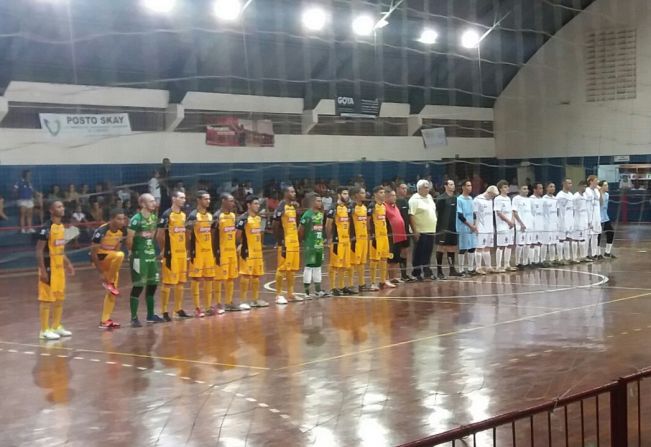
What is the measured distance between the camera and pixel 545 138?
1822cm

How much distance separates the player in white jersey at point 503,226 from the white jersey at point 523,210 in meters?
0.31

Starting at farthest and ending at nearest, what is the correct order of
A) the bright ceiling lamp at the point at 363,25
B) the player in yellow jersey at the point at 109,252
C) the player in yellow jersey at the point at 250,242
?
the bright ceiling lamp at the point at 363,25, the player in yellow jersey at the point at 250,242, the player in yellow jersey at the point at 109,252

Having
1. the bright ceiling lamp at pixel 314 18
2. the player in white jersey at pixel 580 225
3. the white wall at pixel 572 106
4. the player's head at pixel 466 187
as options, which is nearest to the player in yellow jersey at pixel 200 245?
the bright ceiling lamp at pixel 314 18

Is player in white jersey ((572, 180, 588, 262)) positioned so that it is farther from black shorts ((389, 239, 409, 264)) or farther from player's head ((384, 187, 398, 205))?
player's head ((384, 187, 398, 205))

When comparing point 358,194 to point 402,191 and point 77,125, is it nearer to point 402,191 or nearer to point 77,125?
point 402,191

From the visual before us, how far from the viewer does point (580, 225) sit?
16.7 meters

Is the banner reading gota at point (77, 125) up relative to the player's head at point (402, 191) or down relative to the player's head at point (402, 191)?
up

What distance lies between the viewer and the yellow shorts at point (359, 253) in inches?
509

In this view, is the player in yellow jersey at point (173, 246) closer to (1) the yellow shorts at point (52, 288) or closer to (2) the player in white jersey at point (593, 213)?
(1) the yellow shorts at point (52, 288)

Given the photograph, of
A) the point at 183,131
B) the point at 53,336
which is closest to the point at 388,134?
the point at 183,131

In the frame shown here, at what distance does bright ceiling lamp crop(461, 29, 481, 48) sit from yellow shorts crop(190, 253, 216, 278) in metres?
5.22

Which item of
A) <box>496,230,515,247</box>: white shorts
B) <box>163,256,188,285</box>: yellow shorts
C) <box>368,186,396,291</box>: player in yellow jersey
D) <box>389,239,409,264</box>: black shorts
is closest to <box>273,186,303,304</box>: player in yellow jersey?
<box>368,186,396,291</box>: player in yellow jersey

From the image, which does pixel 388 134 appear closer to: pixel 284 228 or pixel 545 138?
pixel 284 228

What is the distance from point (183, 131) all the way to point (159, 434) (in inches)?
188
